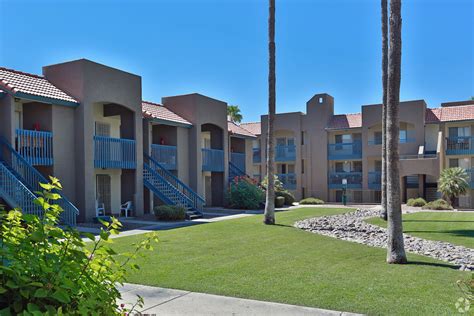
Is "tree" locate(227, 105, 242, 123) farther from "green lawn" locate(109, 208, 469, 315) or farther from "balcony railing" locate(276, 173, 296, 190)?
"green lawn" locate(109, 208, 469, 315)

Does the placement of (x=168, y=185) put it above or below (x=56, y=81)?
below

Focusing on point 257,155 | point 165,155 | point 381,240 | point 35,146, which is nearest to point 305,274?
point 381,240

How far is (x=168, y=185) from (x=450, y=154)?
92.1 ft

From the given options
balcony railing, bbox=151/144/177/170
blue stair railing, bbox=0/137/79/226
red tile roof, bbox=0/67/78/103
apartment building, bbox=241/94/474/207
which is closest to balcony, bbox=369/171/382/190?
apartment building, bbox=241/94/474/207

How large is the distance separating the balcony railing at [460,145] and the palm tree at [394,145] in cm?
3212

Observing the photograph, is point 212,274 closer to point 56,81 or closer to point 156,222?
point 156,222

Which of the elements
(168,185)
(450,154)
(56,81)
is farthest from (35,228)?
(450,154)

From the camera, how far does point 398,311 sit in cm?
635

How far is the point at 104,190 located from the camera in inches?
914

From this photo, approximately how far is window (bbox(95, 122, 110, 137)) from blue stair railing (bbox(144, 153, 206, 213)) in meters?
2.52

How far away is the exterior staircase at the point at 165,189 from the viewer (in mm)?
22641

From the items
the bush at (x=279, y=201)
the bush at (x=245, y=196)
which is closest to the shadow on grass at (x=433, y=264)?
the bush at (x=245, y=196)

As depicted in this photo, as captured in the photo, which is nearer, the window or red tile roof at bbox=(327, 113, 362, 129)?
the window

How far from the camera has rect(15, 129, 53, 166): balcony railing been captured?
17.3m
